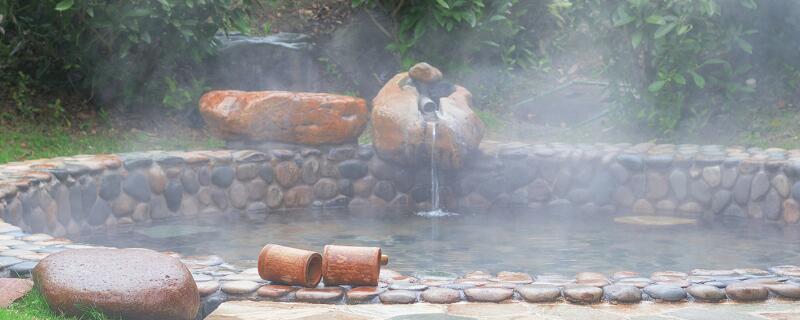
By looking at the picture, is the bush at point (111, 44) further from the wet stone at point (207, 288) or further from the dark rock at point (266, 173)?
the wet stone at point (207, 288)

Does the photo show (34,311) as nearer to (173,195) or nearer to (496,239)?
(496,239)

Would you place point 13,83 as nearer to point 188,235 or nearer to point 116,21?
point 116,21

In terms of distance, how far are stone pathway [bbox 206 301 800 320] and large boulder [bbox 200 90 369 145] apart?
14.5 feet

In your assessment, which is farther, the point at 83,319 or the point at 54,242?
the point at 54,242

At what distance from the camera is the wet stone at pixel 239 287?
500cm

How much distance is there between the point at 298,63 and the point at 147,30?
87.1 inches

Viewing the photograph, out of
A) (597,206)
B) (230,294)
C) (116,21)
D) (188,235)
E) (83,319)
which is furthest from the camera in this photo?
(116,21)

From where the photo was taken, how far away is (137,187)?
8359mm

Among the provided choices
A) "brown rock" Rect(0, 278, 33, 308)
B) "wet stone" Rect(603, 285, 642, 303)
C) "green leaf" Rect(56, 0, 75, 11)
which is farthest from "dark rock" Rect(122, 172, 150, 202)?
"wet stone" Rect(603, 285, 642, 303)

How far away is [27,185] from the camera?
7109 mm

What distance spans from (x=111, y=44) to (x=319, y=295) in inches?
249

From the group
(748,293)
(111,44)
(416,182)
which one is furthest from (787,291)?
(111,44)

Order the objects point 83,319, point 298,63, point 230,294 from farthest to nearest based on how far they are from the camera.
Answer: point 298,63 → point 230,294 → point 83,319

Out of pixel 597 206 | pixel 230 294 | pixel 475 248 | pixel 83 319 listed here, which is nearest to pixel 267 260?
pixel 230 294
